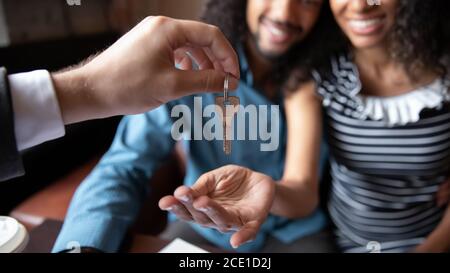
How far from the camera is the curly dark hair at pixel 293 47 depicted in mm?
564

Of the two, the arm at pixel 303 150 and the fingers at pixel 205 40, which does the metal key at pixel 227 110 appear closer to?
the fingers at pixel 205 40

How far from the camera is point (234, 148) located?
0.51 metres

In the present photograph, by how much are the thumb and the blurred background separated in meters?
0.09

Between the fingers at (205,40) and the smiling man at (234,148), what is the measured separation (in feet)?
0.23

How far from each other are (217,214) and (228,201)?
41mm

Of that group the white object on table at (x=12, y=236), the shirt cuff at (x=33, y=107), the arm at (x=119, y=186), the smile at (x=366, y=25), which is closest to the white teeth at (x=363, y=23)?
the smile at (x=366, y=25)

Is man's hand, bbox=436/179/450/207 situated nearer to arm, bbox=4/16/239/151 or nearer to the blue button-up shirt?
the blue button-up shirt

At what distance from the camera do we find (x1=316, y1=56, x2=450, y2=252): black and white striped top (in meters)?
0.68

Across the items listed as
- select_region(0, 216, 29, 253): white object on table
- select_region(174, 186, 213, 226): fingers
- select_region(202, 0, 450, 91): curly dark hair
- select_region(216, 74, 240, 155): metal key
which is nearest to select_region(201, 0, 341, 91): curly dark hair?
select_region(202, 0, 450, 91): curly dark hair

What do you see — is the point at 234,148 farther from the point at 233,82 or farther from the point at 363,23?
the point at 363,23

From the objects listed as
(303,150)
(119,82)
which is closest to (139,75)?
(119,82)
